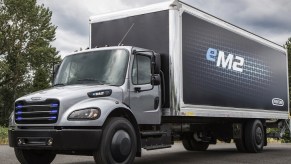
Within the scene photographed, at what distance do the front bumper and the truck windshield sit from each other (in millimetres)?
1301

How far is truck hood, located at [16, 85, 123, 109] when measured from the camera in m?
7.93

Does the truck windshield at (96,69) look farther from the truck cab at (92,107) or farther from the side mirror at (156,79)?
the side mirror at (156,79)

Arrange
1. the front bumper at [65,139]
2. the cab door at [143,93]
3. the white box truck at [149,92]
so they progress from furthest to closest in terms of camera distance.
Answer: the cab door at [143,93]
the white box truck at [149,92]
the front bumper at [65,139]

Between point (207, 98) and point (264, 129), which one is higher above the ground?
point (207, 98)

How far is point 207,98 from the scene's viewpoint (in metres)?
11.2

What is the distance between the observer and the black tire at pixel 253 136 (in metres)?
13.4

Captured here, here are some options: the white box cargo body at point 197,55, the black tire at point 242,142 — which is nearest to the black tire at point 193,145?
the black tire at point 242,142

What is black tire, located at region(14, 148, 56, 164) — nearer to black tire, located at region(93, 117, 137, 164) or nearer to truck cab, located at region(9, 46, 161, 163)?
truck cab, located at region(9, 46, 161, 163)

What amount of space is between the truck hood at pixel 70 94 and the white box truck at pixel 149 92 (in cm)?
2

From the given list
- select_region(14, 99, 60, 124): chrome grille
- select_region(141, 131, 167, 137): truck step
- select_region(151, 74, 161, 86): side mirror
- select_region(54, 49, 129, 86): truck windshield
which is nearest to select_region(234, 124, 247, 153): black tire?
select_region(141, 131, 167, 137): truck step

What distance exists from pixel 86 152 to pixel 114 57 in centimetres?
208

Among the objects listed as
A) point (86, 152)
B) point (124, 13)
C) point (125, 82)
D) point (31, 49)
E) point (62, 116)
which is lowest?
point (86, 152)

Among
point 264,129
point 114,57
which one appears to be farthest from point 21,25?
point 114,57

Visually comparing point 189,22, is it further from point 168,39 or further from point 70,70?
point 70,70
